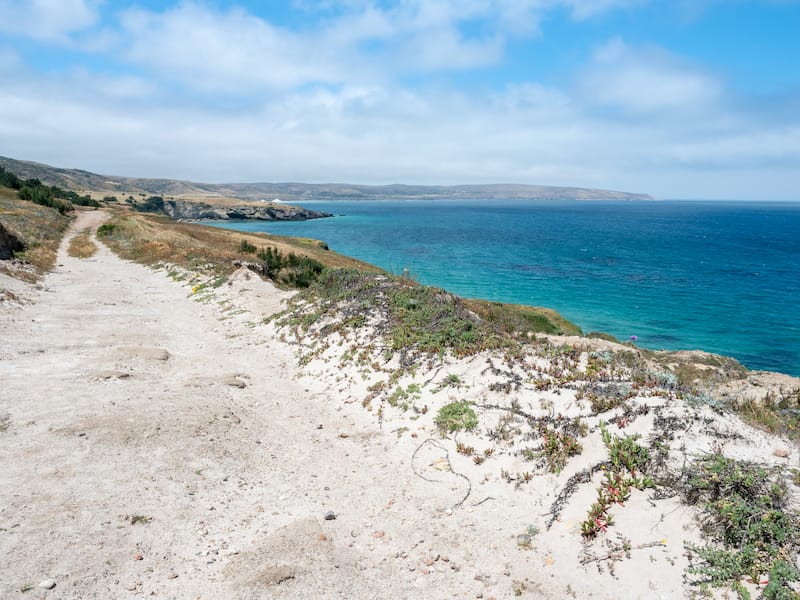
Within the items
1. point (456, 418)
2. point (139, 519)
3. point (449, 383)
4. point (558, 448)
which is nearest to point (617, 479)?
point (558, 448)

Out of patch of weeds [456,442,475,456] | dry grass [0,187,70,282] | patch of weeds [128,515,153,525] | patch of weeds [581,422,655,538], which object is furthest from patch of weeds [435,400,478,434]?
dry grass [0,187,70,282]

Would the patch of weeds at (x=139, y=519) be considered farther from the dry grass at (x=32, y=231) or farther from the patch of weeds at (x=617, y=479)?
the dry grass at (x=32, y=231)

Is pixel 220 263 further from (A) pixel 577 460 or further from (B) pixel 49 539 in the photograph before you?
(A) pixel 577 460

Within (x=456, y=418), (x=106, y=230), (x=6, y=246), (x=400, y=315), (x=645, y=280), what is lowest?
(x=645, y=280)

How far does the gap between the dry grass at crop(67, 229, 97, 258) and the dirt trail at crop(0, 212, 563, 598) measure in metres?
26.9

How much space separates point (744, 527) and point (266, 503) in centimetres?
705

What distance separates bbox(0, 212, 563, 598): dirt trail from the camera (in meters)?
5.92

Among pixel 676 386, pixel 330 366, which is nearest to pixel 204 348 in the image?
pixel 330 366

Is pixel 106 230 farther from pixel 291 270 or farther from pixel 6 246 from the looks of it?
pixel 291 270

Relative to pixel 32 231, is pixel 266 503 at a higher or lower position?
lower

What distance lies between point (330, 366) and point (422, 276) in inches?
1789

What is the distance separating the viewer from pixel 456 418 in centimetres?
970

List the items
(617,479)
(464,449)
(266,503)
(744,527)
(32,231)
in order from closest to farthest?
(744,527) < (617,479) < (266,503) < (464,449) < (32,231)

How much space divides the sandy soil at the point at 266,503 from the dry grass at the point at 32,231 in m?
15.5
